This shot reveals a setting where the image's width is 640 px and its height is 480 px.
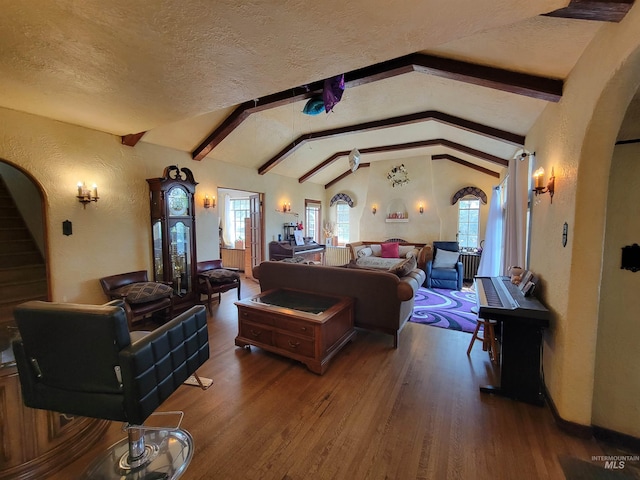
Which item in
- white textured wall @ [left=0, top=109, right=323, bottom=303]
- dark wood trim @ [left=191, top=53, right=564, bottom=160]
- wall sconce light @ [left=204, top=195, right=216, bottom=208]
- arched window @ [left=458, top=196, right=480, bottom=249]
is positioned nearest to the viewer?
dark wood trim @ [left=191, top=53, right=564, bottom=160]

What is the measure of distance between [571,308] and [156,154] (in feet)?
17.3

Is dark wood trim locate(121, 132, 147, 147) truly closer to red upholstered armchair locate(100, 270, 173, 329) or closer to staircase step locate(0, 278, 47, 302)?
red upholstered armchair locate(100, 270, 173, 329)

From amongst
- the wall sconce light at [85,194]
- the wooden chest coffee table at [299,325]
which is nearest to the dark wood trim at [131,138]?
the wall sconce light at [85,194]

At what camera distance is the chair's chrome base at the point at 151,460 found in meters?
1.54

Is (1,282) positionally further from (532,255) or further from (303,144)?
(532,255)

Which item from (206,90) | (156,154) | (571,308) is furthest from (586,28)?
(156,154)

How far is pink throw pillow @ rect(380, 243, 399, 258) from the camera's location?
21.6 feet

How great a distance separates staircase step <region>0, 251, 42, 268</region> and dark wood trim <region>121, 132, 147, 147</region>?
7.58ft

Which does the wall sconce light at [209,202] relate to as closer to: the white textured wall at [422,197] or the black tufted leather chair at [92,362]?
the black tufted leather chair at [92,362]

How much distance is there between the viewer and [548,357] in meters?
2.19

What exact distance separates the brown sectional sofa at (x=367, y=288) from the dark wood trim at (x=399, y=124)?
90.9 inches

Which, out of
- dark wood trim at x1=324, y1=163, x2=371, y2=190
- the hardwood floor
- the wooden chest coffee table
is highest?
dark wood trim at x1=324, y1=163, x2=371, y2=190

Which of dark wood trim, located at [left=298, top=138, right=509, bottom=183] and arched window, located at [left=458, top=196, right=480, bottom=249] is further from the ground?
dark wood trim, located at [left=298, top=138, right=509, bottom=183]

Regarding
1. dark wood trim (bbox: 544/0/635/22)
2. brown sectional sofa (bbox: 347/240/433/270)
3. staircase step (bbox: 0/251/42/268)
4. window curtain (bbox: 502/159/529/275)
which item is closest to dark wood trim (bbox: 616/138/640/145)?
dark wood trim (bbox: 544/0/635/22)
